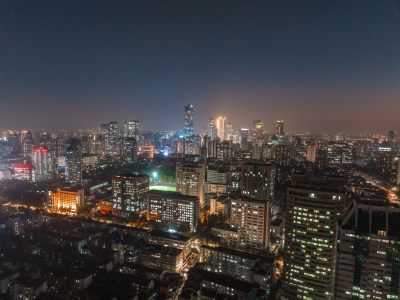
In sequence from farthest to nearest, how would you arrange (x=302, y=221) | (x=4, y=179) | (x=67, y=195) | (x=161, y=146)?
(x=161, y=146) < (x=4, y=179) < (x=67, y=195) < (x=302, y=221)

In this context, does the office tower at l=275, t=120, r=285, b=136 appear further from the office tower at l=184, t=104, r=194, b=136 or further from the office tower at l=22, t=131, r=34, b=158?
the office tower at l=22, t=131, r=34, b=158

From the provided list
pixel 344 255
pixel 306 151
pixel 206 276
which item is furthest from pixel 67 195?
pixel 306 151

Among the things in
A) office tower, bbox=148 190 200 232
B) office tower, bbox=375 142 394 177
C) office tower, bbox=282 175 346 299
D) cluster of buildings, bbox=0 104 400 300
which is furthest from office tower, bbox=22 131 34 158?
office tower, bbox=375 142 394 177

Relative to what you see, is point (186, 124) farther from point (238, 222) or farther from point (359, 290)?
point (359, 290)

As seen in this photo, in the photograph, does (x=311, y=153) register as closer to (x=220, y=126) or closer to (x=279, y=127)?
(x=279, y=127)

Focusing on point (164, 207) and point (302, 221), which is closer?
point (302, 221)

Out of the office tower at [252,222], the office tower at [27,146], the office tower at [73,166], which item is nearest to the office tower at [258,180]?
the office tower at [252,222]

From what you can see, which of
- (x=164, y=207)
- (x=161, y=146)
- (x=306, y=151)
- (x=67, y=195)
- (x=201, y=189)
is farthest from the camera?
(x=161, y=146)
